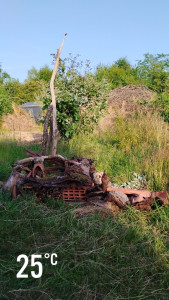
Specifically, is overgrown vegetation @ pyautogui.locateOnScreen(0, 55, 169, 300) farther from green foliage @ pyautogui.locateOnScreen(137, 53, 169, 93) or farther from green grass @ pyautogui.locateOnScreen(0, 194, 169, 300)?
green foliage @ pyautogui.locateOnScreen(137, 53, 169, 93)

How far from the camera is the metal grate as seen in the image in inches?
161

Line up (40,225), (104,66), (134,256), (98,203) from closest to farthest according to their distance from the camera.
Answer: (134,256) → (40,225) → (98,203) → (104,66)

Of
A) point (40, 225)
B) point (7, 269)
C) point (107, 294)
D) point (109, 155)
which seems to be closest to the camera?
point (107, 294)

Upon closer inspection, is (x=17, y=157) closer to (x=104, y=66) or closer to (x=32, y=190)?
(x=32, y=190)

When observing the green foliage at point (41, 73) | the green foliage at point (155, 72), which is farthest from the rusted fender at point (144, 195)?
the green foliage at point (41, 73)

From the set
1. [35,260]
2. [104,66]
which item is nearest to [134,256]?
[35,260]

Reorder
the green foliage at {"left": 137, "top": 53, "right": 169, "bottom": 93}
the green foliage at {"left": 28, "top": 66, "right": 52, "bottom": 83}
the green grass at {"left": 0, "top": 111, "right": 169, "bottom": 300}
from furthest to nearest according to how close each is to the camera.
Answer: the green foliage at {"left": 28, "top": 66, "right": 52, "bottom": 83}, the green foliage at {"left": 137, "top": 53, "right": 169, "bottom": 93}, the green grass at {"left": 0, "top": 111, "right": 169, "bottom": 300}

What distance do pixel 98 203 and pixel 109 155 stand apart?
8.72 feet

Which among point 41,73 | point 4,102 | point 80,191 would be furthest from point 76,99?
point 41,73

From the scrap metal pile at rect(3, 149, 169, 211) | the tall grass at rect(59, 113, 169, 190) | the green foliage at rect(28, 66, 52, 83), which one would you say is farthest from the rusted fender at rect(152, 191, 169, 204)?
the green foliage at rect(28, 66, 52, 83)

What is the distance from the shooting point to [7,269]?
267cm

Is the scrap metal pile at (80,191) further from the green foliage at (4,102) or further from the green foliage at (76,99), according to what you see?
the green foliage at (4,102)

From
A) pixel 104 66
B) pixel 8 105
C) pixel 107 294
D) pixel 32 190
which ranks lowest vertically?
pixel 107 294

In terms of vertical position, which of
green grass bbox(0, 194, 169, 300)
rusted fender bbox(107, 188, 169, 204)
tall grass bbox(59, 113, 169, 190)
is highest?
tall grass bbox(59, 113, 169, 190)
